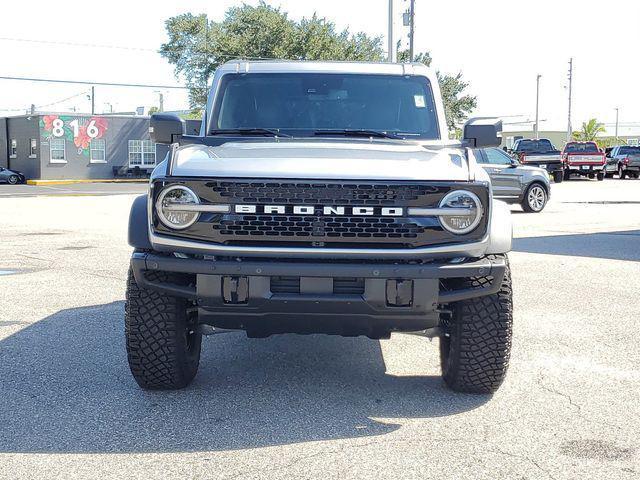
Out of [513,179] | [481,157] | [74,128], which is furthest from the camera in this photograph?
[74,128]

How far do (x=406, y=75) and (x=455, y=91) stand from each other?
165ft

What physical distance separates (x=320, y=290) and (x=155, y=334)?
1.04 meters

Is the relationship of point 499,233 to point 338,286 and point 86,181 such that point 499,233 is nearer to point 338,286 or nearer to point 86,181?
point 338,286

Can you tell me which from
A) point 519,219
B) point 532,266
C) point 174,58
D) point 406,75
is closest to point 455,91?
point 174,58

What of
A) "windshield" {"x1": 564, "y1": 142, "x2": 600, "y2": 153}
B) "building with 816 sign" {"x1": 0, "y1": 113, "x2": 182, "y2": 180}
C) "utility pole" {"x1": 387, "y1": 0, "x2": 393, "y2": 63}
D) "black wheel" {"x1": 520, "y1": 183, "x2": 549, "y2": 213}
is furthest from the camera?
"building with 816 sign" {"x1": 0, "y1": 113, "x2": 182, "y2": 180}

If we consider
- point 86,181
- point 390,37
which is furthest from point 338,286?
point 86,181

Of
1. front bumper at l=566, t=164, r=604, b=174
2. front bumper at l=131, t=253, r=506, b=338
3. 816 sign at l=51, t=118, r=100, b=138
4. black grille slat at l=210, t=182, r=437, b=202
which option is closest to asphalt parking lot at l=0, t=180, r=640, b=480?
front bumper at l=131, t=253, r=506, b=338

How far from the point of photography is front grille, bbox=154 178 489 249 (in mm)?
4395

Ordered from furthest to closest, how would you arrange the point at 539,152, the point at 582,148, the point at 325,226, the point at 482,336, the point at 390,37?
the point at 582,148 → the point at 539,152 → the point at 390,37 → the point at 482,336 → the point at 325,226

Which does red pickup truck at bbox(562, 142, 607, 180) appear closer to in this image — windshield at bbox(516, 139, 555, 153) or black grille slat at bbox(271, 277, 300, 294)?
windshield at bbox(516, 139, 555, 153)

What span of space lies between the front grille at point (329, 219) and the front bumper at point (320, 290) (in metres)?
0.14

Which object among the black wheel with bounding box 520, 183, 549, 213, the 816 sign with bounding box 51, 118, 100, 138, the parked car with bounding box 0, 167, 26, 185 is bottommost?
the parked car with bounding box 0, 167, 26, 185

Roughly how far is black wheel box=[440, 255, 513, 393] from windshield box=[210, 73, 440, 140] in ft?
4.85

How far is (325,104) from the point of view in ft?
19.8
